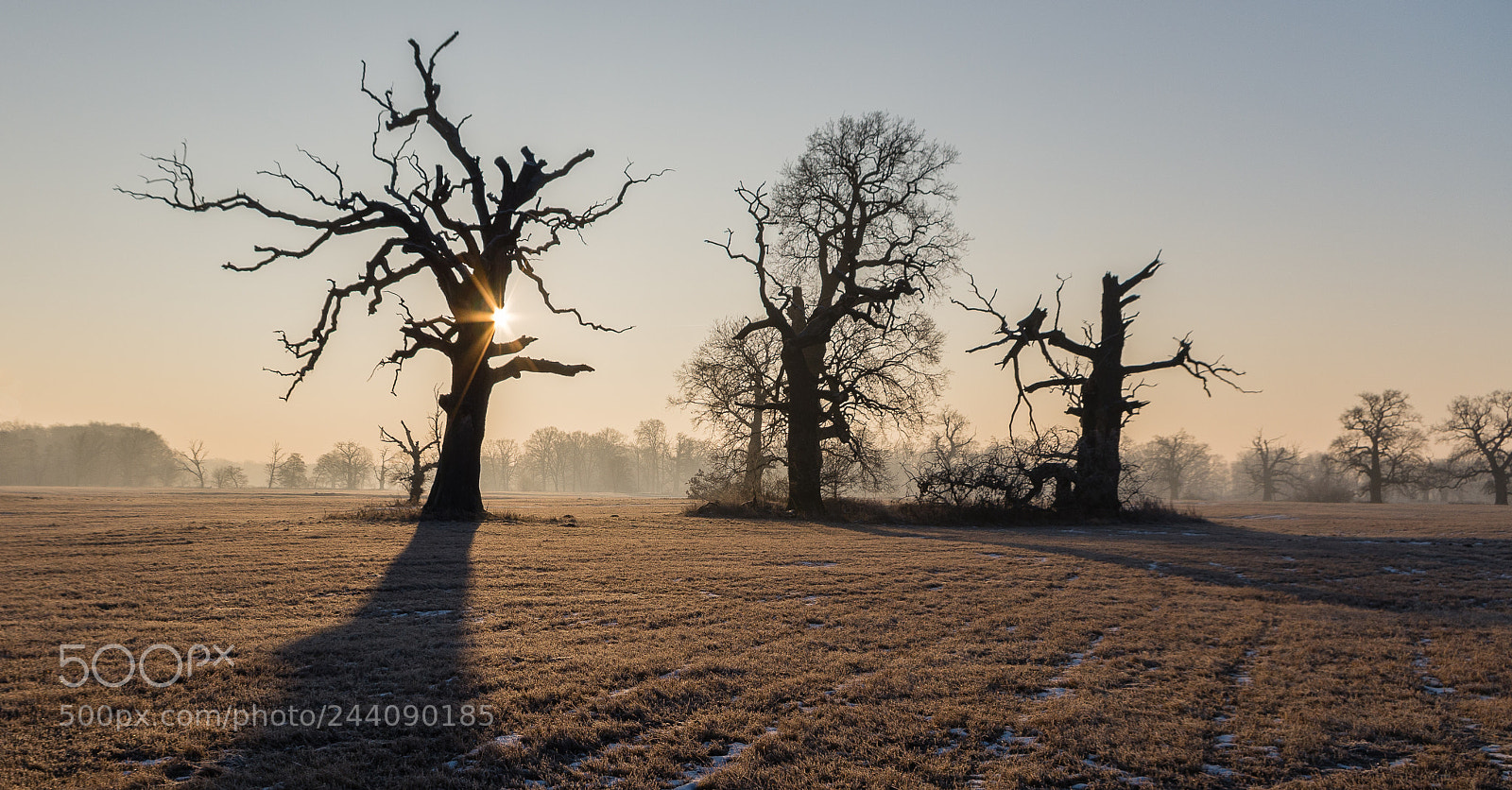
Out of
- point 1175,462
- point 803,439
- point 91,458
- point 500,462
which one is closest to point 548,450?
point 500,462

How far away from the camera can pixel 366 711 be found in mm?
5070

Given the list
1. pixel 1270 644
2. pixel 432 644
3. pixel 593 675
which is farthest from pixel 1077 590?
pixel 432 644

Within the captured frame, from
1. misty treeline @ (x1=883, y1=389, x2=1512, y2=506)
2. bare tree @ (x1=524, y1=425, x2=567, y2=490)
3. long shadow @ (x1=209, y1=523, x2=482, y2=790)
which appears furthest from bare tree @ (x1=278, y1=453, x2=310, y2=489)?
A: long shadow @ (x1=209, y1=523, x2=482, y2=790)

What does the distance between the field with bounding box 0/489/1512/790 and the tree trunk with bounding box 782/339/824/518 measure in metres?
12.3

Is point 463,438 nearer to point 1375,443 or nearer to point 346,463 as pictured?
point 1375,443

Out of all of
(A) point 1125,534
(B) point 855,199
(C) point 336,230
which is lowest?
(A) point 1125,534

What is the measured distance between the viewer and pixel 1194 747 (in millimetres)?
4664

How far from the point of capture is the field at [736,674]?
14.2 ft

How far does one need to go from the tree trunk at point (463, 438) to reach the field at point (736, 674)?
706 cm

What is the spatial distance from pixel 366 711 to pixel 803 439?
20473 millimetres

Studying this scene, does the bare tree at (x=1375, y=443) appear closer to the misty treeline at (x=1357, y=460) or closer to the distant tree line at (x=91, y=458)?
the misty treeline at (x=1357, y=460)

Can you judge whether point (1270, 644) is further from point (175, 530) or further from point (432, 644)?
point (175, 530)

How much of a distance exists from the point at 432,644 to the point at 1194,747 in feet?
20.0

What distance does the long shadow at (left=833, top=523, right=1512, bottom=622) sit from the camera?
10.4 metres
